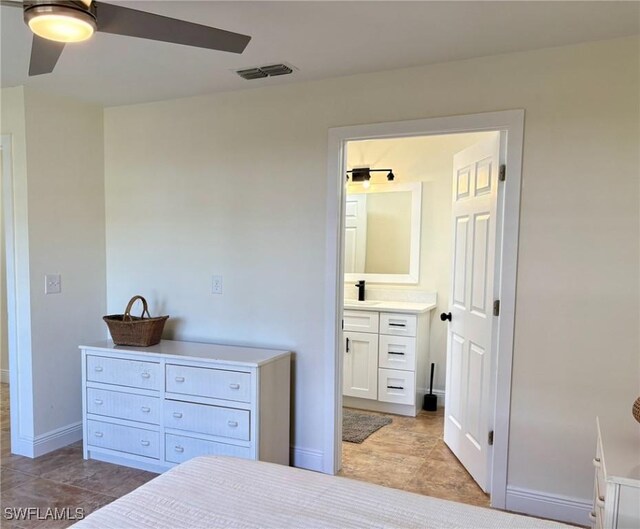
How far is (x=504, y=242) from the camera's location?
2.41 metres

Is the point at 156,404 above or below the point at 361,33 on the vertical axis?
below

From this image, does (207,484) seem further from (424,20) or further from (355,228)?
(355,228)

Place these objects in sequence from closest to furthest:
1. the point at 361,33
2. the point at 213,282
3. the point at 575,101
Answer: the point at 361,33 < the point at 575,101 < the point at 213,282

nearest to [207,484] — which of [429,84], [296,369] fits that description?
[296,369]

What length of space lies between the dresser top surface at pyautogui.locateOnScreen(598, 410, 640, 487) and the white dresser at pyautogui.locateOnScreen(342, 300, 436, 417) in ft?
6.73

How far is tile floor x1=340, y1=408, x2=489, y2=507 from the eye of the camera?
8.82 ft

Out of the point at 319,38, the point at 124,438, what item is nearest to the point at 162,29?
the point at 319,38

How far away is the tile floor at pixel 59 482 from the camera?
97.0 inches

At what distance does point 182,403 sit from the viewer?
2.75 meters

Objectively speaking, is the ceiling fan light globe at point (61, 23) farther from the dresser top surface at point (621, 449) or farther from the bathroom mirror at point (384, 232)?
the bathroom mirror at point (384, 232)

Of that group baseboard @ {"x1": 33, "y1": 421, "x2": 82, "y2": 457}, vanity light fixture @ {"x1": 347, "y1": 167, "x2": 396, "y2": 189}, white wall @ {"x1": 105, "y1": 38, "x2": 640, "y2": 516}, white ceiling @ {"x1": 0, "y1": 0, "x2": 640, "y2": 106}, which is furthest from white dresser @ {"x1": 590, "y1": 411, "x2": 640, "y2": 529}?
baseboard @ {"x1": 33, "y1": 421, "x2": 82, "y2": 457}

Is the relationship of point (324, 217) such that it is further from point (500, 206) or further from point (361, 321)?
point (361, 321)

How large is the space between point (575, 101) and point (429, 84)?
726mm

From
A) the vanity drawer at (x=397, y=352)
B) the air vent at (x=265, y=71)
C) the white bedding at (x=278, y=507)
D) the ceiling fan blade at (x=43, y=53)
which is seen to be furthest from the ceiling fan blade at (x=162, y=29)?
the vanity drawer at (x=397, y=352)
